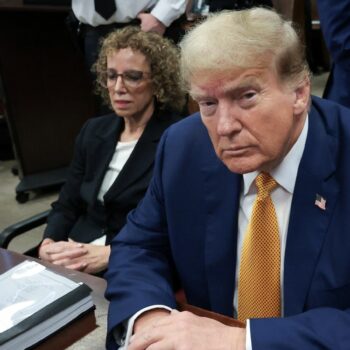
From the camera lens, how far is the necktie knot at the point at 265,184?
123cm

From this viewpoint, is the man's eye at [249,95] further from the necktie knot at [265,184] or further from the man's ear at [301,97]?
the necktie knot at [265,184]

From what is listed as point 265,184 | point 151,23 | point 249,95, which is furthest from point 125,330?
point 151,23

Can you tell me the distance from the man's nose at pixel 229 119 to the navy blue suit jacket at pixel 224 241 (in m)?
0.20

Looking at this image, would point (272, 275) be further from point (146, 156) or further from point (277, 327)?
point (146, 156)

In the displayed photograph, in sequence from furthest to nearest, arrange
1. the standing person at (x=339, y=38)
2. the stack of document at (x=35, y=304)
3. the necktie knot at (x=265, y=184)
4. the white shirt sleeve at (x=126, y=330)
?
1. the standing person at (x=339, y=38)
2. the necktie knot at (x=265, y=184)
3. the white shirt sleeve at (x=126, y=330)
4. the stack of document at (x=35, y=304)

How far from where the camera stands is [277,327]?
105 centimetres

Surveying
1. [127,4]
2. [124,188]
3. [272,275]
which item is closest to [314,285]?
[272,275]

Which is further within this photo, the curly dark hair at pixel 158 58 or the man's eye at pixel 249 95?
the curly dark hair at pixel 158 58

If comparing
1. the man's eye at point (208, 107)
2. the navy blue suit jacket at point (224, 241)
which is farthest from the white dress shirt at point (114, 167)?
the man's eye at point (208, 107)

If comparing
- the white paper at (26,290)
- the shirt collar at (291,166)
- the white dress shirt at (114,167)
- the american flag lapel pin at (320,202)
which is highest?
the shirt collar at (291,166)

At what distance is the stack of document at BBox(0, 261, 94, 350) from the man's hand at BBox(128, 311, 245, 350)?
0.51ft

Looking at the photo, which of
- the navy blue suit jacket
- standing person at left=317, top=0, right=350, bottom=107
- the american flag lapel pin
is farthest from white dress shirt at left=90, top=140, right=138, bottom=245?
the american flag lapel pin

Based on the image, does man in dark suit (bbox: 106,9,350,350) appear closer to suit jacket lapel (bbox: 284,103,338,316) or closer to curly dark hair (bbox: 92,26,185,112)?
suit jacket lapel (bbox: 284,103,338,316)

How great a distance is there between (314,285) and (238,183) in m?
0.31
